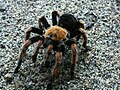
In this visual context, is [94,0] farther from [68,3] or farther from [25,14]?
[25,14]

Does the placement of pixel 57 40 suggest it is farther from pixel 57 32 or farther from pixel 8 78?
pixel 8 78

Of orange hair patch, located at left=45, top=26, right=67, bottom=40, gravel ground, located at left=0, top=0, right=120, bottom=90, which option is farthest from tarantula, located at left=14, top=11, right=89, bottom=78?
gravel ground, located at left=0, top=0, right=120, bottom=90

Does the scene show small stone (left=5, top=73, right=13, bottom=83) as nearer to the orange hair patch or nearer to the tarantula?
the tarantula

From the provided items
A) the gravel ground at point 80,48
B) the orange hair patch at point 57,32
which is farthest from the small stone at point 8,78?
the orange hair patch at point 57,32

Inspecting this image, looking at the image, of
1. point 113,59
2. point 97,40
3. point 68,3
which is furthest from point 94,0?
point 113,59

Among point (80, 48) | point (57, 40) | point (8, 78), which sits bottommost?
point (8, 78)

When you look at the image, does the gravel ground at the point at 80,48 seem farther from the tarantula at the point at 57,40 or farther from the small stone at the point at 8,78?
the tarantula at the point at 57,40

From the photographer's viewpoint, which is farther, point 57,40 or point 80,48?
point 80,48

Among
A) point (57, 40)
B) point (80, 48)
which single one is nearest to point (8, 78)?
point (57, 40)
